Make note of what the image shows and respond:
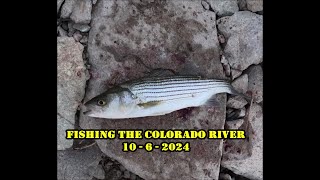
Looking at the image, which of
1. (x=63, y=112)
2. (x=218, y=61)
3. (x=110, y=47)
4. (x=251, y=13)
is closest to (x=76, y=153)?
(x=63, y=112)

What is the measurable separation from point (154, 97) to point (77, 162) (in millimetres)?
1611

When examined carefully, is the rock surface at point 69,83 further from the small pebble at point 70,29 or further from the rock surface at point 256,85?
the rock surface at point 256,85

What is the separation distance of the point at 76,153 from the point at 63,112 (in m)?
0.66

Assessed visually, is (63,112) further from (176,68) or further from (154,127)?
(176,68)

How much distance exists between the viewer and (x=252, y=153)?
6.02 meters

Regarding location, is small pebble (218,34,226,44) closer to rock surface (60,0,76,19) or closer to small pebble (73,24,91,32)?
small pebble (73,24,91,32)

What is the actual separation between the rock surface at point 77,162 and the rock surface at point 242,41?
2.48m

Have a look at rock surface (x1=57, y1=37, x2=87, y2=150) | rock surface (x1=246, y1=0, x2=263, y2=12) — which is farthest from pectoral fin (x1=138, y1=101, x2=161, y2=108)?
rock surface (x1=246, y1=0, x2=263, y2=12)

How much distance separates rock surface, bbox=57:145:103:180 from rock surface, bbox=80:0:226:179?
0.91ft

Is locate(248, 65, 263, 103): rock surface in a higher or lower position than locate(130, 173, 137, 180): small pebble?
higher

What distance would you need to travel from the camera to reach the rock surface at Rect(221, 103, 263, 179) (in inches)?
236

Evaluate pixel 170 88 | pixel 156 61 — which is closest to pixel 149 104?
pixel 170 88

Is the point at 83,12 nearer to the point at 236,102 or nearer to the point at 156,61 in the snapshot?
the point at 156,61

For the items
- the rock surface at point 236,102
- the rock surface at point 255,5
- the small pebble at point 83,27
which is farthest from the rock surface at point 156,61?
the rock surface at point 255,5
